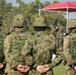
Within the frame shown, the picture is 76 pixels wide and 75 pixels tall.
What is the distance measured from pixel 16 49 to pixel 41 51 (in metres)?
0.60

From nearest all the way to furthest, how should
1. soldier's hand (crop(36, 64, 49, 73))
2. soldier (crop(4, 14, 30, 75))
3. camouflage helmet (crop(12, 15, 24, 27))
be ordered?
soldier's hand (crop(36, 64, 49, 73)) → soldier (crop(4, 14, 30, 75)) → camouflage helmet (crop(12, 15, 24, 27))

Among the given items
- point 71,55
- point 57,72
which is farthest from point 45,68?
point 57,72

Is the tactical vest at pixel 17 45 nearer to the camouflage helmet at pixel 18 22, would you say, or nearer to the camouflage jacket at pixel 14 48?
the camouflage jacket at pixel 14 48

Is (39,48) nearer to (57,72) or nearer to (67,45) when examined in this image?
(67,45)

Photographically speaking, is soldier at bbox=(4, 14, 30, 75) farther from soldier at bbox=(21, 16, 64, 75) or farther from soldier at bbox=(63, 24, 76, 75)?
soldier at bbox=(63, 24, 76, 75)

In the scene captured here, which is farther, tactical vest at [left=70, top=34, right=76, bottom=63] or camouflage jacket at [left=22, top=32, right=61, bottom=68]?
tactical vest at [left=70, top=34, right=76, bottom=63]

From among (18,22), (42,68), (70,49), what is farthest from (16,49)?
(70,49)

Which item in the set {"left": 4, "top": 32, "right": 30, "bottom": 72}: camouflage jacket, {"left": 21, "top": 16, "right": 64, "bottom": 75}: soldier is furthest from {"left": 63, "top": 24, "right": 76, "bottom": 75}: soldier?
{"left": 4, "top": 32, "right": 30, "bottom": 72}: camouflage jacket

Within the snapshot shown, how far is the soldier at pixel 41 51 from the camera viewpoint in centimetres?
858

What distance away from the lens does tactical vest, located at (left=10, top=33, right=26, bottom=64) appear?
8.86m

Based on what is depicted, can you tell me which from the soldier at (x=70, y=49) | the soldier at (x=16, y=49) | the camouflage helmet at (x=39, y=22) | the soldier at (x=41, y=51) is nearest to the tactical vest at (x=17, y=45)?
the soldier at (x=16, y=49)

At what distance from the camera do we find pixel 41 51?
28.1ft

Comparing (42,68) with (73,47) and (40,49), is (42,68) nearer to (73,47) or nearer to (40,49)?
(40,49)

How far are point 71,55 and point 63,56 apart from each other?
403 mm
